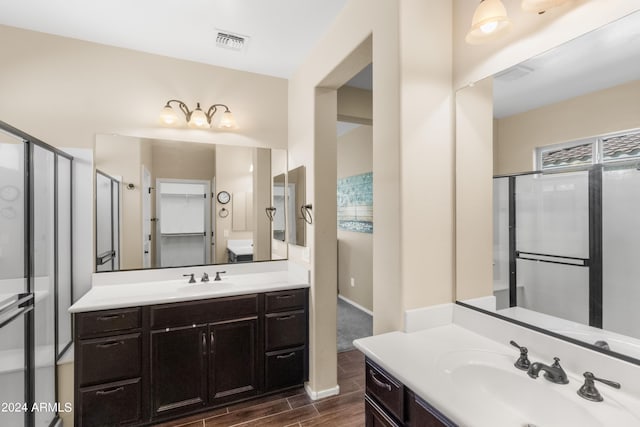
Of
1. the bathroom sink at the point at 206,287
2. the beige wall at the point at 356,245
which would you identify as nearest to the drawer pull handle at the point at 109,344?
the bathroom sink at the point at 206,287

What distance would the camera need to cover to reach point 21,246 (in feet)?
5.43

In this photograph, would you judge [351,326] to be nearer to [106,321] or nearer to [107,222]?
[106,321]

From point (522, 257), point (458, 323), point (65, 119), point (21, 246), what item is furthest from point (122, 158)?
point (522, 257)

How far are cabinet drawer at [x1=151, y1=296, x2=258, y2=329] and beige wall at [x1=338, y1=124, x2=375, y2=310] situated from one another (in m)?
2.31

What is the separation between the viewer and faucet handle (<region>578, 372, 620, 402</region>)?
2.93 feet

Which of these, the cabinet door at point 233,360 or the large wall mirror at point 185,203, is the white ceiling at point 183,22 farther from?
the cabinet door at point 233,360

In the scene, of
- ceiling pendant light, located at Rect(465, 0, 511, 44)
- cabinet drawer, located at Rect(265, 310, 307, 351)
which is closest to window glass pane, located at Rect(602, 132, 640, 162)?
ceiling pendant light, located at Rect(465, 0, 511, 44)

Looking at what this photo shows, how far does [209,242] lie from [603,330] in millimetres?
2613

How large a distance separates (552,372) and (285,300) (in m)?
1.77

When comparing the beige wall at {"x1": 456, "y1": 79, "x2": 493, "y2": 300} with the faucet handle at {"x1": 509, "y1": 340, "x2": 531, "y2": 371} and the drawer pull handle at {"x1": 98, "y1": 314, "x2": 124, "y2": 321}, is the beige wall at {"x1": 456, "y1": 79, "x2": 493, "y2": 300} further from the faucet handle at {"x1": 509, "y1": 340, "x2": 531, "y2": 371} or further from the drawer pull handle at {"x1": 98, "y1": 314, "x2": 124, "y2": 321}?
the drawer pull handle at {"x1": 98, "y1": 314, "x2": 124, "y2": 321}

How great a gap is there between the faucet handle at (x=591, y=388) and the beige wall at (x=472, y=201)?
0.58 meters

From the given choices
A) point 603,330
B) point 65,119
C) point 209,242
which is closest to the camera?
point 603,330

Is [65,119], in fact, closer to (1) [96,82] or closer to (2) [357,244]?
(1) [96,82]

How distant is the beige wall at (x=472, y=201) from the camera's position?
59.0 inches
